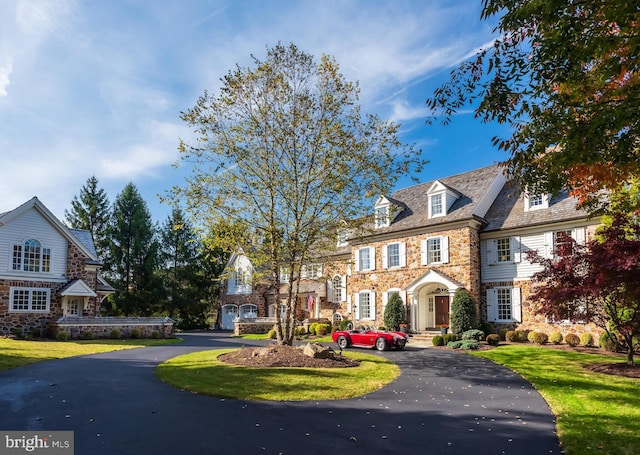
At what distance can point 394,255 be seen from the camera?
27688 mm

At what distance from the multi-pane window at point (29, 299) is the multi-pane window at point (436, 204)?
23680 mm

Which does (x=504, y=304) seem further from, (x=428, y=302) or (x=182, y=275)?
(x=182, y=275)

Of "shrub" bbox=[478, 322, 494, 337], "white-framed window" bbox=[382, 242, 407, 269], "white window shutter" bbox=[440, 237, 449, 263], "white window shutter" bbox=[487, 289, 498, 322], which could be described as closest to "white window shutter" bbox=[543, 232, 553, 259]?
"white window shutter" bbox=[487, 289, 498, 322]

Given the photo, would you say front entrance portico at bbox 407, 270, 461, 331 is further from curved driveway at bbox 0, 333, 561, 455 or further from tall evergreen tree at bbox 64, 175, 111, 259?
tall evergreen tree at bbox 64, 175, 111, 259

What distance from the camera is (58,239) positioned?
27.1 meters

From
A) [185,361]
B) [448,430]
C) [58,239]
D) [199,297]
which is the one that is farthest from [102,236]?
[448,430]

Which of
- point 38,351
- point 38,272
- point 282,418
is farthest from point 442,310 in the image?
point 38,272

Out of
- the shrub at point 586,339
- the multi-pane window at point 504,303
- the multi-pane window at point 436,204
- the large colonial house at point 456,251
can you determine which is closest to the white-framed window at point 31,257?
the large colonial house at point 456,251

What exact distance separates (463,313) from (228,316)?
24.6 metres

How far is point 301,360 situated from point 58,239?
20664mm

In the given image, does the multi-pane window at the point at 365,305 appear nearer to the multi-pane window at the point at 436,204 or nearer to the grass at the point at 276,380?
the multi-pane window at the point at 436,204

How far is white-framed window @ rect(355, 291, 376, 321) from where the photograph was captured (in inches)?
1116

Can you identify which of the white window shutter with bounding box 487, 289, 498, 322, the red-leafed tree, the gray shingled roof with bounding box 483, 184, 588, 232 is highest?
the gray shingled roof with bounding box 483, 184, 588, 232

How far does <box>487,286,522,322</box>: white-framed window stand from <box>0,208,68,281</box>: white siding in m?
25.4
